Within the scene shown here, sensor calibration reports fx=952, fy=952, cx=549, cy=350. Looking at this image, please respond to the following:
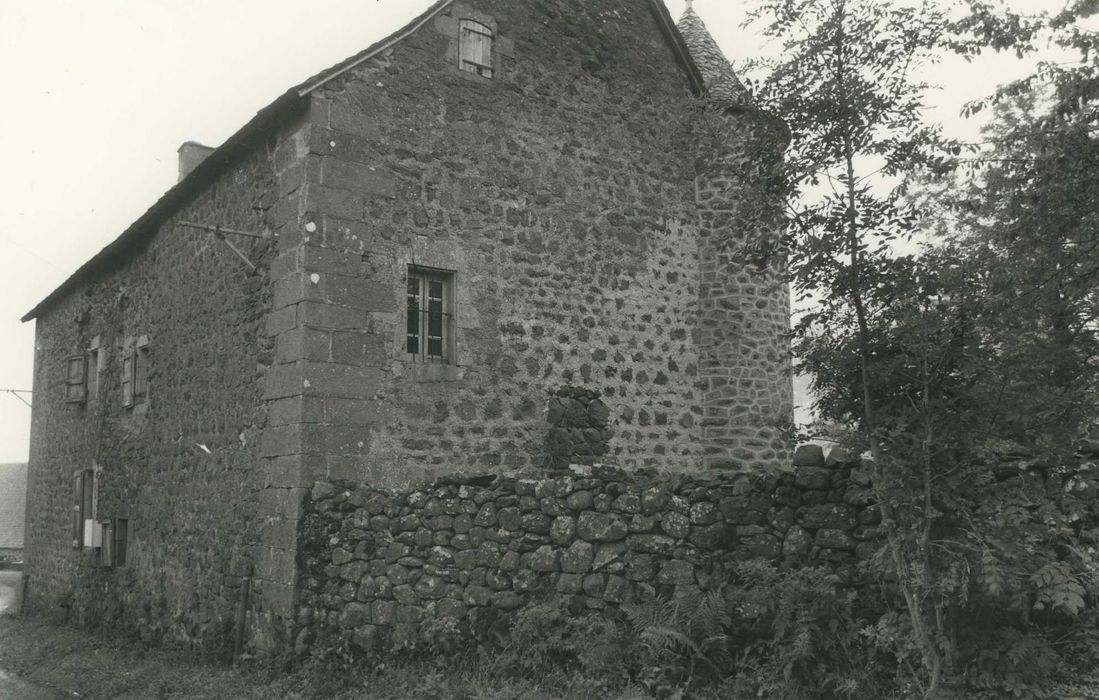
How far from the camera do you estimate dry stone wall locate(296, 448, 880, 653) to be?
21.7ft

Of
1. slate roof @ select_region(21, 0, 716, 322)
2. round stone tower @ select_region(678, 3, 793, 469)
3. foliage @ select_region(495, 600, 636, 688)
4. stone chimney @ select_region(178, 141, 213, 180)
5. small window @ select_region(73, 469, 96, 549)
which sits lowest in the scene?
foliage @ select_region(495, 600, 636, 688)

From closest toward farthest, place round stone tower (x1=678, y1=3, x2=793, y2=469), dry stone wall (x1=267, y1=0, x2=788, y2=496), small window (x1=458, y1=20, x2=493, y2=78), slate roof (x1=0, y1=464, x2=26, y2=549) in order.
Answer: dry stone wall (x1=267, y1=0, x2=788, y2=496)
small window (x1=458, y1=20, x2=493, y2=78)
round stone tower (x1=678, y1=3, x2=793, y2=469)
slate roof (x1=0, y1=464, x2=26, y2=549)

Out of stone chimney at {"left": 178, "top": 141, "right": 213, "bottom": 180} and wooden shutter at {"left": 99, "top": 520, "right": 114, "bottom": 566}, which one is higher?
stone chimney at {"left": 178, "top": 141, "right": 213, "bottom": 180}

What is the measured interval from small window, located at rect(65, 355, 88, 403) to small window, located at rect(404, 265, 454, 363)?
30.9ft

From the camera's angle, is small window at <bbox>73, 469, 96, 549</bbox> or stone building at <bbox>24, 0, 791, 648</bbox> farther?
small window at <bbox>73, 469, 96, 549</bbox>

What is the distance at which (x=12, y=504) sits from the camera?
41312 mm

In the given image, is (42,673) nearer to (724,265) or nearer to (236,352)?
(236,352)

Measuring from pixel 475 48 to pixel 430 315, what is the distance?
3.21 m

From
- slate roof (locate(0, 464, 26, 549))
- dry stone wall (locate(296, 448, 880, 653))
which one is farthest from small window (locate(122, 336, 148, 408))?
slate roof (locate(0, 464, 26, 549))

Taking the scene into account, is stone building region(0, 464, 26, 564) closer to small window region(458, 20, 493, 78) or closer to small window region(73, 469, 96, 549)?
small window region(73, 469, 96, 549)

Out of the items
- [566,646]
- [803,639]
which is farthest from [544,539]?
[803,639]

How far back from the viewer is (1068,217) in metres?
5.86

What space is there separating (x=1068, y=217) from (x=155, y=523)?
11493mm

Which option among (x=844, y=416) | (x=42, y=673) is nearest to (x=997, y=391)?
(x=844, y=416)
